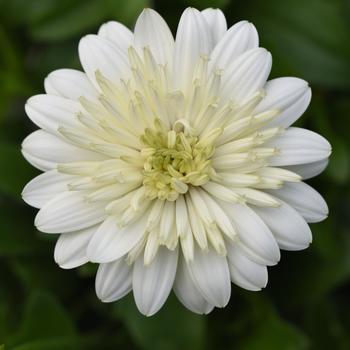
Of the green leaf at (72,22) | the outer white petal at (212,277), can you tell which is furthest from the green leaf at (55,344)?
the green leaf at (72,22)

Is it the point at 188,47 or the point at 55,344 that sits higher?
the point at 188,47

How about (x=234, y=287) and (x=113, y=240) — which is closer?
(x=113, y=240)

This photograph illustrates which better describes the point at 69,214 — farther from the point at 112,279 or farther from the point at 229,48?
the point at 229,48

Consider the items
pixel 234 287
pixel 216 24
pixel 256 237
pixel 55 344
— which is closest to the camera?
pixel 256 237

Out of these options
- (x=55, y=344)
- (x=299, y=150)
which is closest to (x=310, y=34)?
(x=299, y=150)

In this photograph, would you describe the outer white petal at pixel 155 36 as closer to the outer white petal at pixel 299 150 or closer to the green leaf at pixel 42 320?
the outer white petal at pixel 299 150

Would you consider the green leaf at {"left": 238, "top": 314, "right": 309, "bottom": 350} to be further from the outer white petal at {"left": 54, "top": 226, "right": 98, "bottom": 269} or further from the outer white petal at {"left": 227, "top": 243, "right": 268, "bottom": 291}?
the outer white petal at {"left": 54, "top": 226, "right": 98, "bottom": 269}
